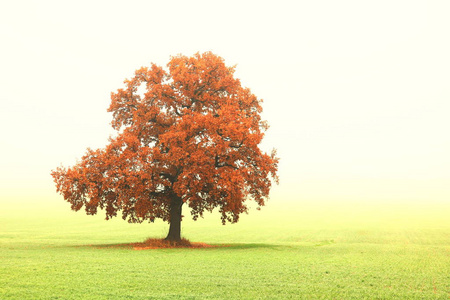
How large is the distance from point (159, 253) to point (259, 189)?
10.2 meters

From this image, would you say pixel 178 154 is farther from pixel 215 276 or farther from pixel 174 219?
pixel 215 276

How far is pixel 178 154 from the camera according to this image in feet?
98.2

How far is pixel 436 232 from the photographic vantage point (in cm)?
5250

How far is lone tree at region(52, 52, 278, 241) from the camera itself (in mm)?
29844

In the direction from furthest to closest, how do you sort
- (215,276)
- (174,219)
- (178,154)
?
1. (174,219)
2. (178,154)
3. (215,276)

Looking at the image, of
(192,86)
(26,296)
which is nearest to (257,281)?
(26,296)

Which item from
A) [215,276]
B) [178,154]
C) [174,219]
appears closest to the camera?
[215,276]

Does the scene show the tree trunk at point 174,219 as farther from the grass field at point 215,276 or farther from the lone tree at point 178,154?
the grass field at point 215,276

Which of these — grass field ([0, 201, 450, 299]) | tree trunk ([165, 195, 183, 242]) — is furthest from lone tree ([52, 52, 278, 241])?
grass field ([0, 201, 450, 299])

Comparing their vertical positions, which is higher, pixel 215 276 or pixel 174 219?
pixel 174 219

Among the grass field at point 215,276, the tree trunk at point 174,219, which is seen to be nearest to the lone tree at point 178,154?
the tree trunk at point 174,219

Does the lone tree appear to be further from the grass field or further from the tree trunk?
the grass field

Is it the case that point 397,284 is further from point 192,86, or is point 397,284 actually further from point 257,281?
point 192,86

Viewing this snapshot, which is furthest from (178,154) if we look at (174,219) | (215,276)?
(215,276)
